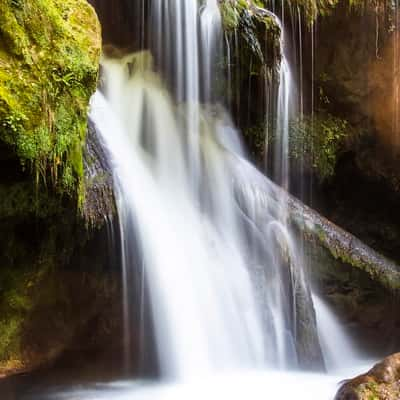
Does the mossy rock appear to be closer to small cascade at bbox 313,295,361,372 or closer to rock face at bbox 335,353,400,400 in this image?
rock face at bbox 335,353,400,400

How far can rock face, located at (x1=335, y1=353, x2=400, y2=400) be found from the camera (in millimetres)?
3775

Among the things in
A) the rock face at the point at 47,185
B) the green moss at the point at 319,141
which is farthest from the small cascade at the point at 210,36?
the rock face at the point at 47,185

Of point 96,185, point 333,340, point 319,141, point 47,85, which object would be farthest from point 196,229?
point 319,141

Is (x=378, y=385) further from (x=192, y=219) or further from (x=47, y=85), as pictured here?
(x=192, y=219)

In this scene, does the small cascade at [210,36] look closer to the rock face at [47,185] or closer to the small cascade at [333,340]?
the rock face at [47,185]

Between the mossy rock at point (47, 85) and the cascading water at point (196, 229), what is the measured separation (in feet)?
4.00

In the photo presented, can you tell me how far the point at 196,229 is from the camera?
6684mm

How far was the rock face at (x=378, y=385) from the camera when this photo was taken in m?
3.78

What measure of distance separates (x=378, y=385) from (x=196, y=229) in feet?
10.6

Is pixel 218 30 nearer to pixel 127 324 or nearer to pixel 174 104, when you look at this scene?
pixel 174 104

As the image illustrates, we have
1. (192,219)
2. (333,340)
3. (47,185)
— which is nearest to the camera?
(47,185)

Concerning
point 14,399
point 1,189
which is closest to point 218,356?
point 14,399

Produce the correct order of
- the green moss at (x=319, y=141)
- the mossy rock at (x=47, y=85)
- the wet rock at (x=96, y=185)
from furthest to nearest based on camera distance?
the green moss at (x=319, y=141) → the wet rock at (x=96, y=185) → the mossy rock at (x=47, y=85)

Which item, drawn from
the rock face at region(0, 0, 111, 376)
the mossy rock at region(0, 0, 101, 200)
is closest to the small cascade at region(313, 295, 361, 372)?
the rock face at region(0, 0, 111, 376)
